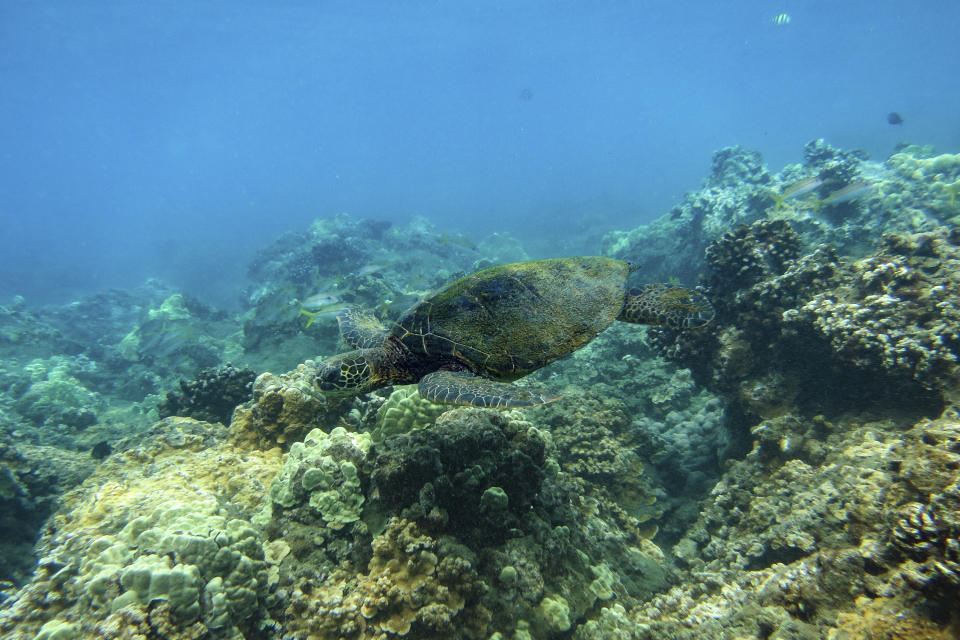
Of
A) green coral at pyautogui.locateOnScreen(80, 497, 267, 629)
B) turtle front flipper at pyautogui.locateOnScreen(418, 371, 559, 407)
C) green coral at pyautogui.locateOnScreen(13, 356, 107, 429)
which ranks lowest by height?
green coral at pyautogui.locateOnScreen(80, 497, 267, 629)

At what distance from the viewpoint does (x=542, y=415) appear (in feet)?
19.9

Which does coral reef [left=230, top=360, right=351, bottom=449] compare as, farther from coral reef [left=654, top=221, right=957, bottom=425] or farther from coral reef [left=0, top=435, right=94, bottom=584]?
coral reef [left=654, top=221, right=957, bottom=425]

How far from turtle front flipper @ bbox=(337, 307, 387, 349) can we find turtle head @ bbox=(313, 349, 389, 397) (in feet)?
2.58

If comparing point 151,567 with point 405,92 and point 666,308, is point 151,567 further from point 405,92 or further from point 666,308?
point 405,92

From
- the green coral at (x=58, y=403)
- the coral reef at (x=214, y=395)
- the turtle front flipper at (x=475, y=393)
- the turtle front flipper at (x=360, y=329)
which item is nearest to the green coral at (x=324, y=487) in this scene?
the turtle front flipper at (x=475, y=393)

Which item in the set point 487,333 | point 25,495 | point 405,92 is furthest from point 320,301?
point 405,92

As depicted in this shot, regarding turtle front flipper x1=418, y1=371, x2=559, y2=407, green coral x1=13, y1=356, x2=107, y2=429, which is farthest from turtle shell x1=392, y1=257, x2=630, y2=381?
green coral x1=13, y1=356, x2=107, y2=429

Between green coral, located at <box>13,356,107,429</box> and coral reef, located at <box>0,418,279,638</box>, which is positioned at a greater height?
green coral, located at <box>13,356,107,429</box>

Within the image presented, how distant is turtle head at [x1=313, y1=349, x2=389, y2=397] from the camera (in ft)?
12.3

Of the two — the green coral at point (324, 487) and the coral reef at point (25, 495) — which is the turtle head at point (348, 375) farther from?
the coral reef at point (25, 495)

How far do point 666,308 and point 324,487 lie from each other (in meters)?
4.27

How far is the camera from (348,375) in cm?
376

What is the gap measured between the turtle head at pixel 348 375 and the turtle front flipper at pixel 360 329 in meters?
0.79

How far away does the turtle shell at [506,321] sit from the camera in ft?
12.3
